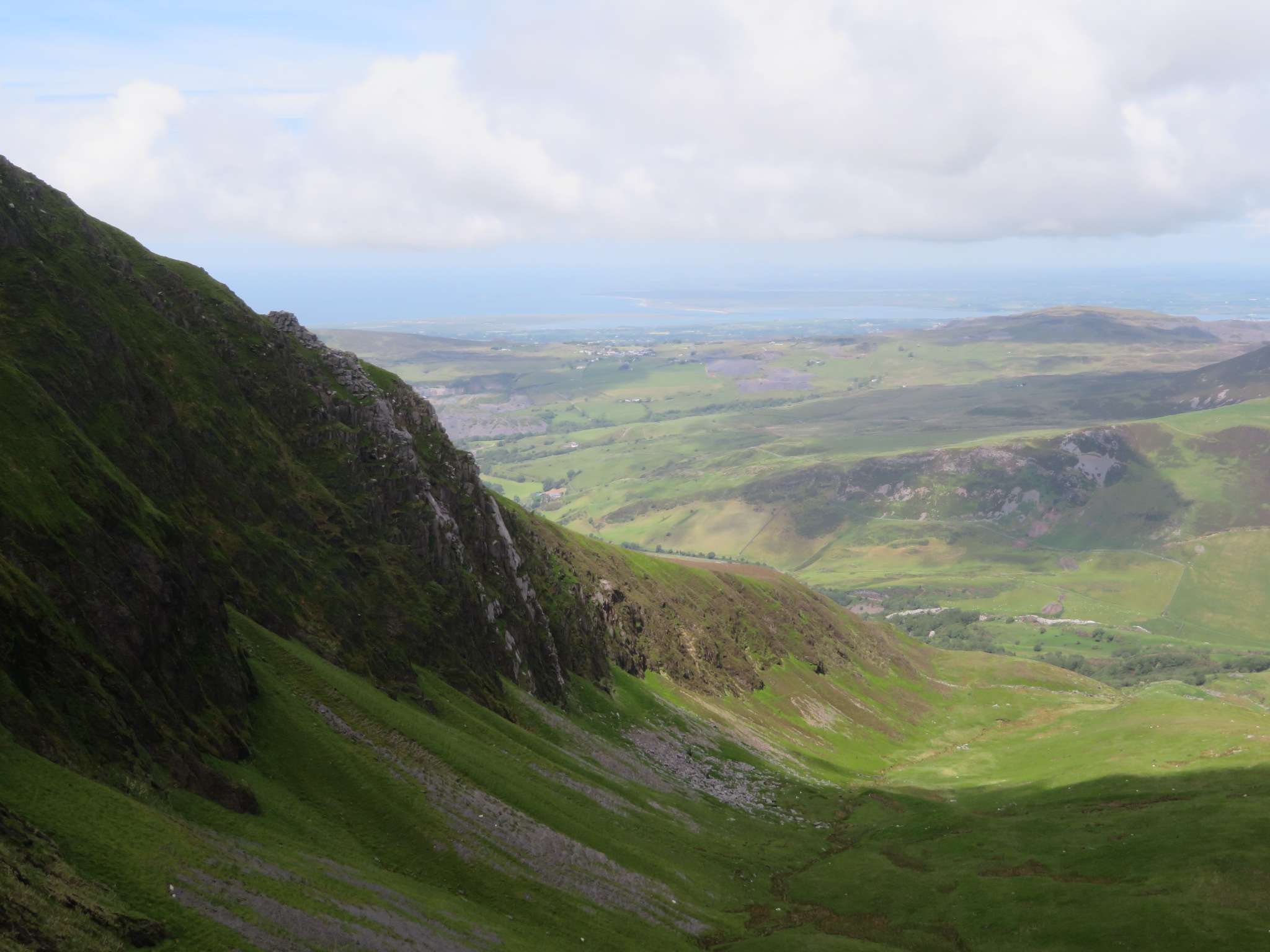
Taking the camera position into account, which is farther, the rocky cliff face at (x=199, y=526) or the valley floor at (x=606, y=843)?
the rocky cliff face at (x=199, y=526)

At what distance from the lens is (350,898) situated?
47344 mm

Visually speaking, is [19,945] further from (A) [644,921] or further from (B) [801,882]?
(B) [801,882]

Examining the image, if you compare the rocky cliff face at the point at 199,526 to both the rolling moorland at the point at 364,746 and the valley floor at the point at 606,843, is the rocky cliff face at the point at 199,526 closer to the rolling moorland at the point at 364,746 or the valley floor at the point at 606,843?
the rolling moorland at the point at 364,746

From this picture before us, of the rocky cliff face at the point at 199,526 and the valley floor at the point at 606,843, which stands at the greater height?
the rocky cliff face at the point at 199,526

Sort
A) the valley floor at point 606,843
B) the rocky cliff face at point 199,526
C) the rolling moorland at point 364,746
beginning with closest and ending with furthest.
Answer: the valley floor at point 606,843 → the rolling moorland at point 364,746 → the rocky cliff face at point 199,526

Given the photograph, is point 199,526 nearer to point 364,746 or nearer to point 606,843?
point 364,746

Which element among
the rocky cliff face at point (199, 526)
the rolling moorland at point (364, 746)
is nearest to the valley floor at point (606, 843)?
the rolling moorland at point (364, 746)

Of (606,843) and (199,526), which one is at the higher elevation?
(199,526)

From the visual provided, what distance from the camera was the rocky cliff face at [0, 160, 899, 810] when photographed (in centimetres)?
4834

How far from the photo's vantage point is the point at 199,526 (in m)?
73.2

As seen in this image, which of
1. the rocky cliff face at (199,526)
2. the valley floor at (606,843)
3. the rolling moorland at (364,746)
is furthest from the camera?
the rocky cliff face at (199,526)

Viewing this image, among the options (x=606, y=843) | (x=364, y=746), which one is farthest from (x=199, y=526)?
(x=606, y=843)

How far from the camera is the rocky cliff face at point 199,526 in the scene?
48.3m

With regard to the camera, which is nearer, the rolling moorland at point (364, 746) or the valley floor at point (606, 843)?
the valley floor at point (606, 843)
